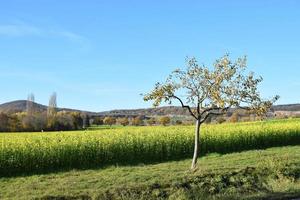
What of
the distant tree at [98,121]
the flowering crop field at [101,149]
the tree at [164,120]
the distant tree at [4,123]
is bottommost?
the flowering crop field at [101,149]

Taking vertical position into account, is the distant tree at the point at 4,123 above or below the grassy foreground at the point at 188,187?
above

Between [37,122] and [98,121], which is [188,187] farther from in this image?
[98,121]

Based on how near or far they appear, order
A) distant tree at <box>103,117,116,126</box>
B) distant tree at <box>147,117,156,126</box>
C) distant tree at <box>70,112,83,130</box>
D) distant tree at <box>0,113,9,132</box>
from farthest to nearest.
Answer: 1. distant tree at <box>103,117,116,126</box>
2. distant tree at <box>147,117,156,126</box>
3. distant tree at <box>70,112,83,130</box>
4. distant tree at <box>0,113,9,132</box>

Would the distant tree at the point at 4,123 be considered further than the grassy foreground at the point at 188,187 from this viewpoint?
Yes

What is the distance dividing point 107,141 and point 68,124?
5346cm

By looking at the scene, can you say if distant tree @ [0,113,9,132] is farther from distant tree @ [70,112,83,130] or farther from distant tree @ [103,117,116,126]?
distant tree @ [103,117,116,126]

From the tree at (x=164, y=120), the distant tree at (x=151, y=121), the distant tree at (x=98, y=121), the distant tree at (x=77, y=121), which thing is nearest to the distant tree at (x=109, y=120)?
the distant tree at (x=98, y=121)

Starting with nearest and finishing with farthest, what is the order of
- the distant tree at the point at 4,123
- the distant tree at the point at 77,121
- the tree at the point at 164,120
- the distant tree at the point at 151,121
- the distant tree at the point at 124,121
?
1. the distant tree at the point at 4,123
2. the distant tree at the point at 77,121
3. the tree at the point at 164,120
4. the distant tree at the point at 151,121
5. the distant tree at the point at 124,121

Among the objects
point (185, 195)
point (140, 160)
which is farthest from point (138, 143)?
point (185, 195)

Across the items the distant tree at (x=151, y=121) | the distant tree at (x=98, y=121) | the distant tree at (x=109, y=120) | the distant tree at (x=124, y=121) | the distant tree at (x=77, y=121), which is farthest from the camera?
the distant tree at (x=109, y=120)

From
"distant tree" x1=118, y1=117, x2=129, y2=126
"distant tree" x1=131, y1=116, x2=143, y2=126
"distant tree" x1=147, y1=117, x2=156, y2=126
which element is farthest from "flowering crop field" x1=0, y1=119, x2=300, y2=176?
"distant tree" x1=118, y1=117, x2=129, y2=126

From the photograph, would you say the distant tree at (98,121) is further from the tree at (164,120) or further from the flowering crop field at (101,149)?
the flowering crop field at (101,149)

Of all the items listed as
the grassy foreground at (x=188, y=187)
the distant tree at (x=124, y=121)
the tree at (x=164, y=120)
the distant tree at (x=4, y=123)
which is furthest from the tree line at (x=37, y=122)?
the grassy foreground at (x=188, y=187)

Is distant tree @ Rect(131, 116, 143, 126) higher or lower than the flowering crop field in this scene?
higher
